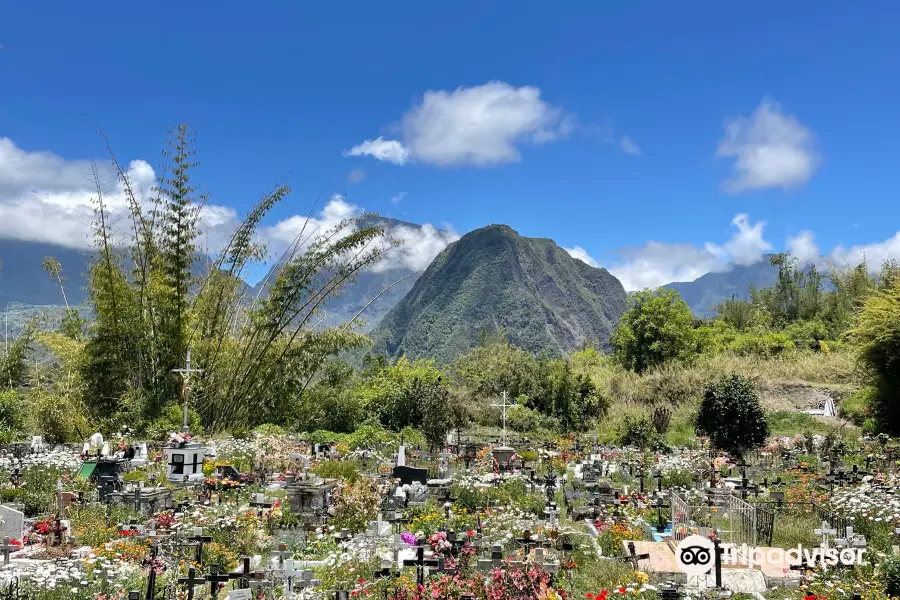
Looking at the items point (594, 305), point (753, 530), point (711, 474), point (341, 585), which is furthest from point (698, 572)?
point (594, 305)

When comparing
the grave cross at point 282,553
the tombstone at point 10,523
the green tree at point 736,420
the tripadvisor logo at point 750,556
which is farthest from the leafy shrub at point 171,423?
the green tree at point 736,420

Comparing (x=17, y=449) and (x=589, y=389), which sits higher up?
(x=589, y=389)

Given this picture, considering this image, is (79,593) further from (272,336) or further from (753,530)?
(272,336)

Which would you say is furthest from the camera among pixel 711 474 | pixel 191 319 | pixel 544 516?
pixel 191 319

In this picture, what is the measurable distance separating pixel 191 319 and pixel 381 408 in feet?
22.5

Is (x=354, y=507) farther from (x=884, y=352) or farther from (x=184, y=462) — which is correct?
(x=884, y=352)

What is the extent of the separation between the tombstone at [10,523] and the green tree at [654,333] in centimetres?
2970

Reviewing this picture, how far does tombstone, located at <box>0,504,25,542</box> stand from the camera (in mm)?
9133

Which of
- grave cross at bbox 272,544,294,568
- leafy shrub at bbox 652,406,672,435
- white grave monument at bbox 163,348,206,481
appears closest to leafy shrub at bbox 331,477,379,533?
grave cross at bbox 272,544,294,568

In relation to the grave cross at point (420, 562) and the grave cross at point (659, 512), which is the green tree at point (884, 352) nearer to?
the grave cross at point (659, 512)

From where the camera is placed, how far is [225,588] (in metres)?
7.54

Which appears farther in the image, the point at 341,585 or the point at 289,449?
the point at 289,449

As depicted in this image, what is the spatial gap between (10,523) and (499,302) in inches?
4353

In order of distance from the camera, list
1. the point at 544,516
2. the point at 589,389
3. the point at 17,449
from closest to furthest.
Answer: the point at 544,516, the point at 17,449, the point at 589,389
